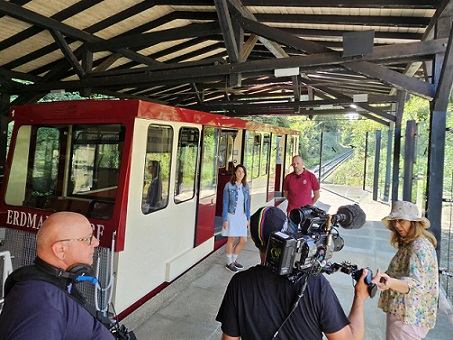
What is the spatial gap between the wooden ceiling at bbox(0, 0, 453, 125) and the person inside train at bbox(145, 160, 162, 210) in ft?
6.74

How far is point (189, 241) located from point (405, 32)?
4399 millimetres

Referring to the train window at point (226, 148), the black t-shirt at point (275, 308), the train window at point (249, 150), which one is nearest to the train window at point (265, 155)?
the train window at point (249, 150)

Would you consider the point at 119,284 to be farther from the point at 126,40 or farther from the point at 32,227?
the point at 126,40

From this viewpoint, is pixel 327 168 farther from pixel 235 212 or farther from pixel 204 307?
pixel 204 307

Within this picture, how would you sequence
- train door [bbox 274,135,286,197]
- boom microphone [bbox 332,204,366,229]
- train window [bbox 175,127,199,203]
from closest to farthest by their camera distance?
boom microphone [bbox 332,204,366,229] → train window [bbox 175,127,199,203] → train door [bbox 274,135,286,197]

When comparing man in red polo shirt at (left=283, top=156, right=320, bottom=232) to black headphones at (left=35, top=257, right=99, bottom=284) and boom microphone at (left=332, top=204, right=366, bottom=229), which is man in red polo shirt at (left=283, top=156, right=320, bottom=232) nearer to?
boom microphone at (left=332, top=204, right=366, bottom=229)

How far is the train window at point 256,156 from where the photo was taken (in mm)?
7877

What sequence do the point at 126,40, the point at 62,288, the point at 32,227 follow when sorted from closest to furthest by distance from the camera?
the point at 62,288 → the point at 32,227 → the point at 126,40

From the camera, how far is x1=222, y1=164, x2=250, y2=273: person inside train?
4695 millimetres

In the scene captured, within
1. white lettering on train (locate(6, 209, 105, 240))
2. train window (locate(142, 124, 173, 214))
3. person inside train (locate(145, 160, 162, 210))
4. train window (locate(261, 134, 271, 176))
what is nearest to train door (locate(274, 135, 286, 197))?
train window (locate(261, 134, 271, 176))

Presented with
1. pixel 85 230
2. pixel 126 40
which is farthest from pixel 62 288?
pixel 126 40

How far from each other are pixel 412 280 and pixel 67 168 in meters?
3.26

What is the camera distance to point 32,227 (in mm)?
3303

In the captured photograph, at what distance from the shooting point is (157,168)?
3664 millimetres
